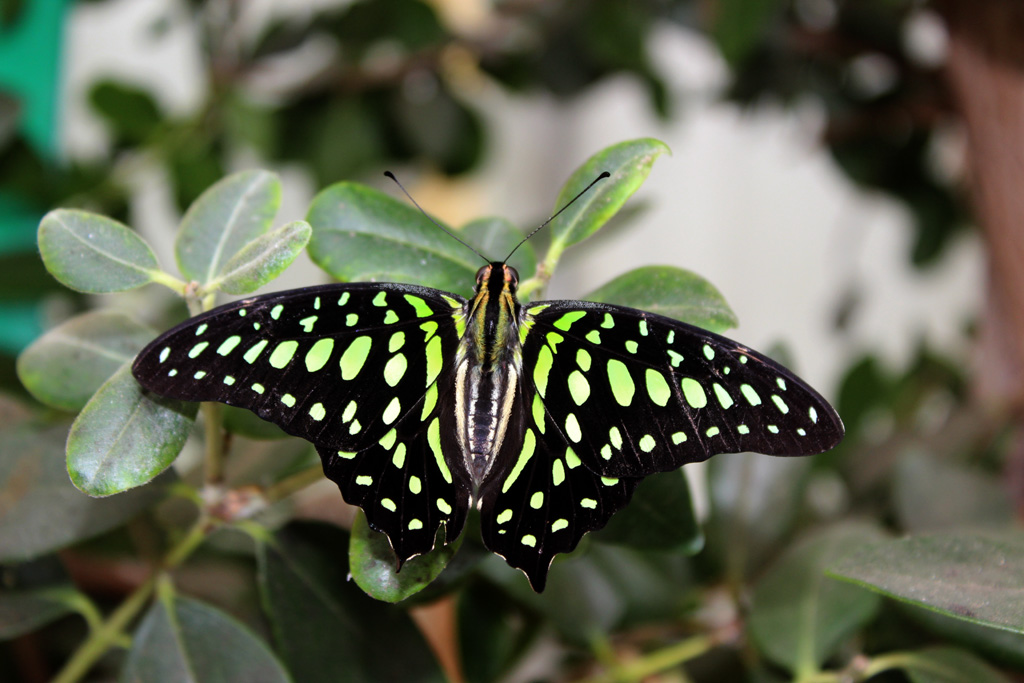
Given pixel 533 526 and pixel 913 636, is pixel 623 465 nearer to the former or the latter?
pixel 533 526

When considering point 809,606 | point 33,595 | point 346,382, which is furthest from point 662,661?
point 33,595

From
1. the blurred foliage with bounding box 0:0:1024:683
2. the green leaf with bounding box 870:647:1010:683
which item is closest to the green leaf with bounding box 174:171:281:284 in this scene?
the blurred foliage with bounding box 0:0:1024:683

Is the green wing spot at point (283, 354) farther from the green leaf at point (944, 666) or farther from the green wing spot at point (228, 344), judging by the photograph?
the green leaf at point (944, 666)

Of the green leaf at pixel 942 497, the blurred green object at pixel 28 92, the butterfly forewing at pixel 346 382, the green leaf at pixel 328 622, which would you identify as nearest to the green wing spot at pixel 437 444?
the butterfly forewing at pixel 346 382

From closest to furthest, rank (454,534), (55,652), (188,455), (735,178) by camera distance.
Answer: (454,534)
(55,652)
(188,455)
(735,178)

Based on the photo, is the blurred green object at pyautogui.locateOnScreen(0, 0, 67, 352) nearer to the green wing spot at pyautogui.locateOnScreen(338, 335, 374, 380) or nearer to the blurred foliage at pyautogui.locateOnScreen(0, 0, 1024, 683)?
the blurred foliage at pyautogui.locateOnScreen(0, 0, 1024, 683)

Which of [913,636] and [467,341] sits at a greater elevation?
[467,341]

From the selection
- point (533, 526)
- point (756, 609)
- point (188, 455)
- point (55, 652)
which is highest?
point (533, 526)

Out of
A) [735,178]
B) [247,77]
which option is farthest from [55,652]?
[735,178]
